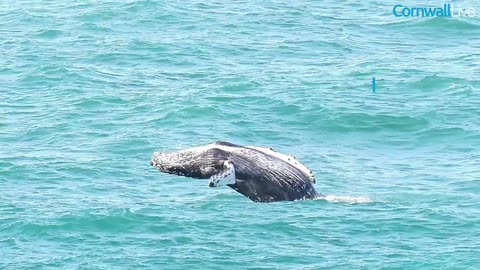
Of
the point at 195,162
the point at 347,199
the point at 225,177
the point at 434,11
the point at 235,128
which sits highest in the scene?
the point at 195,162

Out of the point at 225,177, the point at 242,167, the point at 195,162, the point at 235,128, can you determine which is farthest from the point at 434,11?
the point at 225,177

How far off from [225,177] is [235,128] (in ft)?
70.4

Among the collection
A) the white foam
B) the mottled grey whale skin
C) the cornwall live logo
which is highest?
the mottled grey whale skin

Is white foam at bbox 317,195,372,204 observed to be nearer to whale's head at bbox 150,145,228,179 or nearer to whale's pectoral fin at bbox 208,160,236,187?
whale's head at bbox 150,145,228,179

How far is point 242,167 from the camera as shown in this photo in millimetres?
48312

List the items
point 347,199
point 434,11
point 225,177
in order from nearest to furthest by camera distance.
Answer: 1. point 225,177
2. point 347,199
3. point 434,11

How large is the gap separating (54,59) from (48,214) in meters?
27.6

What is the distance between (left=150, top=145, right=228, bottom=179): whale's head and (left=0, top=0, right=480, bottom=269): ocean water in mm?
4692

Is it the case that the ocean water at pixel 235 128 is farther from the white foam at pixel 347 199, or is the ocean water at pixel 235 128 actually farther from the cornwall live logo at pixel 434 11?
the cornwall live logo at pixel 434 11

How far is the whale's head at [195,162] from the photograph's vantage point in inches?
1898

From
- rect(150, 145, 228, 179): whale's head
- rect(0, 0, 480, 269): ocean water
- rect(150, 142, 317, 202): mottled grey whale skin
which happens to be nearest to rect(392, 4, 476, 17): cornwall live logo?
rect(0, 0, 480, 269): ocean water

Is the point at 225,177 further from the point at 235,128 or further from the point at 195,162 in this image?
the point at 235,128

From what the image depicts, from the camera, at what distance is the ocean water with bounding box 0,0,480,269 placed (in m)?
53.6

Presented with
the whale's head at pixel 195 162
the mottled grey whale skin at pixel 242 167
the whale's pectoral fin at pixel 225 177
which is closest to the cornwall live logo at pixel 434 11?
the mottled grey whale skin at pixel 242 167
